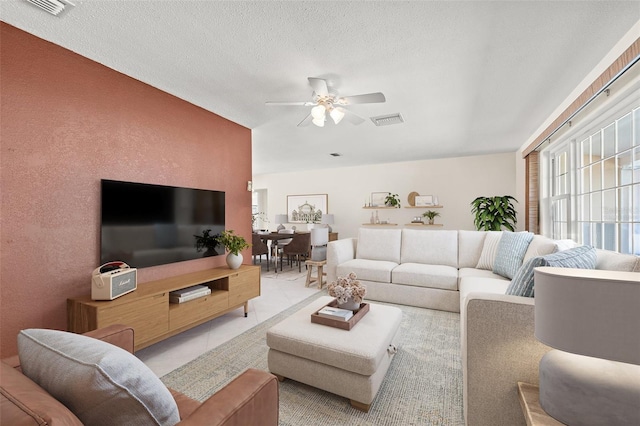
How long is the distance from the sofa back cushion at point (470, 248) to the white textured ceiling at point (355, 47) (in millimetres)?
1618

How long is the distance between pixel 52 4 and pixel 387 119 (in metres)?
3.13

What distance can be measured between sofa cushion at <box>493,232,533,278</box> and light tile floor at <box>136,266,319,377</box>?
8.00 feet

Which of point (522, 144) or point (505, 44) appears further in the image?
point (522, 144)

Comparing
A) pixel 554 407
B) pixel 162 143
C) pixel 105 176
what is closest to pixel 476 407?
pixel 554 407

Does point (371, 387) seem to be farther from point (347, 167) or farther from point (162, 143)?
point (347, 167)

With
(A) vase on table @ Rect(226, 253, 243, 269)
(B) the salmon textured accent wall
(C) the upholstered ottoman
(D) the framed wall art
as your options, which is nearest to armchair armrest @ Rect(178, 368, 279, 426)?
(C) the upholstered ottoman

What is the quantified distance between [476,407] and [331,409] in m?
0.81

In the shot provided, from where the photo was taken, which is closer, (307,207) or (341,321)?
(341,321)

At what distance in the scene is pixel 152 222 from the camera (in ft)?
8.61

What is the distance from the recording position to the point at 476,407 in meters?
1.41

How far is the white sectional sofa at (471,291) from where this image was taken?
1.34 meters

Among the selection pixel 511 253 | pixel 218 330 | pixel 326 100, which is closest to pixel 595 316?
pixel 326 100

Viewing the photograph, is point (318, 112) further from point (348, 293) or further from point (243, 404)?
point (243, 404)

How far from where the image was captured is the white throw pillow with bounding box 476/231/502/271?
3.49 metres
